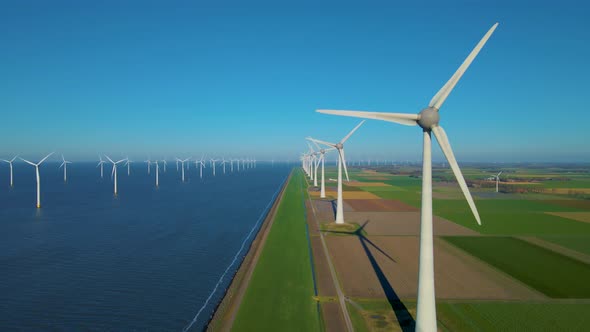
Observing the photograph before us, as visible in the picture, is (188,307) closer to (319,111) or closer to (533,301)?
(319,111)

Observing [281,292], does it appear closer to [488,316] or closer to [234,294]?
[234,294]

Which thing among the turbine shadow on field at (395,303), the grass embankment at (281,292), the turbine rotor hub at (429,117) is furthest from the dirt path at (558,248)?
the turbine rotor hub at (429,117)

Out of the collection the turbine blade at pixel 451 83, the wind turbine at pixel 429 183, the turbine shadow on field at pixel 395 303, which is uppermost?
the turbine blade at pixel 451 83

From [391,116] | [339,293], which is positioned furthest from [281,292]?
[391,116]

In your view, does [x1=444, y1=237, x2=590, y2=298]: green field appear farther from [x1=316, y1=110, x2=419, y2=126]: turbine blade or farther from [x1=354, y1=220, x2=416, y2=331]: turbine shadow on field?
[x1=316, y1=110, x2=419, y2=126]: turbine blade

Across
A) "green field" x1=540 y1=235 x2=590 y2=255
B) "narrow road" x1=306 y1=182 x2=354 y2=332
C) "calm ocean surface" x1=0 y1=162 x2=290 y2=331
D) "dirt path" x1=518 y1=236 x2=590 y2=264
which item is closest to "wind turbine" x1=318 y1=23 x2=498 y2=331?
"narrow road" x1=306 y1=182 x2=354 y2=332

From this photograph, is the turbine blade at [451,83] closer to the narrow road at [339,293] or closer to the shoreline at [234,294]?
the narrow road at [339,293]

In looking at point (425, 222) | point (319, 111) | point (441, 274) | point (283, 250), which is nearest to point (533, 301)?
point (441, 274)
